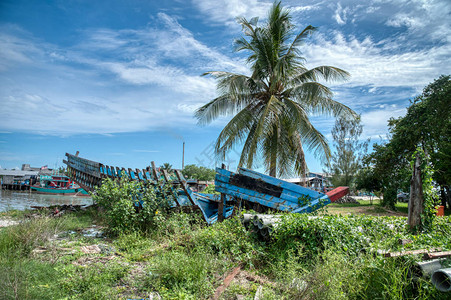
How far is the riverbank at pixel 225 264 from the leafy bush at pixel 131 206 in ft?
1.62

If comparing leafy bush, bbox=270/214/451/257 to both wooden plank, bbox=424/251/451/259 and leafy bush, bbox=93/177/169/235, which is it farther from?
leafy bush, bbox=93/177/169/235

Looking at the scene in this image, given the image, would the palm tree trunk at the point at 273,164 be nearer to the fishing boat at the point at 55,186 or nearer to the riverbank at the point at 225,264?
the riverbank at the point at 225,264

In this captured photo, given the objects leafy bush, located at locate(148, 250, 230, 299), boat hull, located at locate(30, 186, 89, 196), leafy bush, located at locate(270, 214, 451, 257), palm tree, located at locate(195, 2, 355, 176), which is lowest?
boat hull, located at locate(30, 186, 89, 196)

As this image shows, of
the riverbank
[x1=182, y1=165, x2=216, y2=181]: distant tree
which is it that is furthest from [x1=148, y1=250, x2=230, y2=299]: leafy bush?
[x1=182, y1=165, x2=216, y2=181]: distant tree

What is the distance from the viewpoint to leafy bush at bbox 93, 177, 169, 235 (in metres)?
6.91

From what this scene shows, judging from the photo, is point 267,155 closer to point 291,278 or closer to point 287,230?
point 287,230

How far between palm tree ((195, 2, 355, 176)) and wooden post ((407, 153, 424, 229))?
18.7ft

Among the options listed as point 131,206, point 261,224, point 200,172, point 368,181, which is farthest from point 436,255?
point 200,172

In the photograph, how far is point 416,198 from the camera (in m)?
6.29

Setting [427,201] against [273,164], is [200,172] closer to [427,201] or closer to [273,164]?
[273,164]

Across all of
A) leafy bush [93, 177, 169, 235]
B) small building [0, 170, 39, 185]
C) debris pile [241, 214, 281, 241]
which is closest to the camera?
debris pile [241, 214, 281, 241]

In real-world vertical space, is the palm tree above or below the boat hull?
above

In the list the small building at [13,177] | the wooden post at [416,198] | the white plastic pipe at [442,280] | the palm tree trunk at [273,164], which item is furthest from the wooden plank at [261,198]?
the small building at [13,177]

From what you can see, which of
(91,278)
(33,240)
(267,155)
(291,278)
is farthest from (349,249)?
(267,155)
